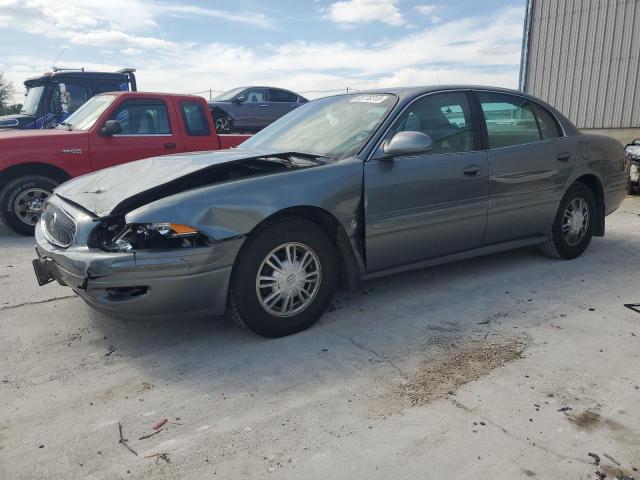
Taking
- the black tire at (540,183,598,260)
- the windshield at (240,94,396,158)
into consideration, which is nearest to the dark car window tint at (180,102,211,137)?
the windshield at (240,94,396,158)

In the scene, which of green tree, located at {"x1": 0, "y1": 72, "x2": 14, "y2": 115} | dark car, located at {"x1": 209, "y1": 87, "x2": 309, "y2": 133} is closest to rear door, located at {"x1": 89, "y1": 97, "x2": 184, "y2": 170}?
dark car, located at {"x1": 209, "y1": 87, "x2": 309, "y2": 133}

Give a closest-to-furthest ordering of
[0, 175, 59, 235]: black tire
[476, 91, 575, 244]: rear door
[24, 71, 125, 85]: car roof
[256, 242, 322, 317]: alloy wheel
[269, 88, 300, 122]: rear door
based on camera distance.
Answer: [256, 242, 322, 317]: alloy wheel, [476, 91, 575, 244]: rear door, [0, 175, 59, 235]: black tire, [24, 71, 125, 85]: car roof, [269, 88, 300, 122]: rear door

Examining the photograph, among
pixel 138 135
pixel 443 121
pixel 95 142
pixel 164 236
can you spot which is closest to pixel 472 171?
pixel 443 121

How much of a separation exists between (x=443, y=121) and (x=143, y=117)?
4435mm

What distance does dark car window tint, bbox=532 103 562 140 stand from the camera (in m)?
4.81

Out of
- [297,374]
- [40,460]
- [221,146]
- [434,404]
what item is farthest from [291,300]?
[221,146]

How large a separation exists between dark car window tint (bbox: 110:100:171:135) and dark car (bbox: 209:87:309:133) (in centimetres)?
771

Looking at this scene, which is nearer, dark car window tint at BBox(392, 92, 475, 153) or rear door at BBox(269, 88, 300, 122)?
dark car window tint at BBox(392, 92, 475, 153)

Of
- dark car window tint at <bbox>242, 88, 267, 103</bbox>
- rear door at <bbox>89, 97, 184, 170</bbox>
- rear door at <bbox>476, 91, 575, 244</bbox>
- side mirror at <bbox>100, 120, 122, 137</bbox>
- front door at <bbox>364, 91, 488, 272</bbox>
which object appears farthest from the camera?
dark car window tint at <bbox>242, 88, 267, 103</bbox>

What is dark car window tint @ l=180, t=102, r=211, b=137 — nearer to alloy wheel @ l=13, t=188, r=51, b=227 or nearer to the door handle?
alloy wheel @ l=13, t=188, r=51, b=227

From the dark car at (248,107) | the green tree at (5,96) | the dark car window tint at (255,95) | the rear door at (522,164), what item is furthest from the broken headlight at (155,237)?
the green tree at (5,96)

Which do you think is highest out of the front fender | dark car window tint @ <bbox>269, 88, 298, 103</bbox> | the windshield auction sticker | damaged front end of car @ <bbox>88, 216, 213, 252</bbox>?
dark car window tint @ <bbox>269, 88, 298, 103</bbox>

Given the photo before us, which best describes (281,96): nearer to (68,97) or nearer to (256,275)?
(68,97)

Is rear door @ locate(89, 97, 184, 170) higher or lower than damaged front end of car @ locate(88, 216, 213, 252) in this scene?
higher
